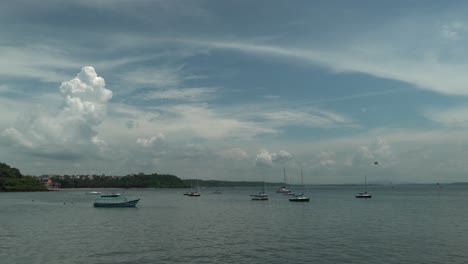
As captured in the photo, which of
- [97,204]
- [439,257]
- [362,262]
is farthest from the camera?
[97,204]

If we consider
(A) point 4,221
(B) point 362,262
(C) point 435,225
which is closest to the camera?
(B) point 362,262

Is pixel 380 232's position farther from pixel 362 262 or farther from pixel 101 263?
pixel 101 263

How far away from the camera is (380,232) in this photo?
6750 cm

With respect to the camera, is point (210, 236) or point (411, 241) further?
point (210, 236)

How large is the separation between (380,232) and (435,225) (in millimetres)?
17558

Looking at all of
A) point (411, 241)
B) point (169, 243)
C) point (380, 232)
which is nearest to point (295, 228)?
point (380, 232)

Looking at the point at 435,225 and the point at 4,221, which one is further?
the point at 4,221

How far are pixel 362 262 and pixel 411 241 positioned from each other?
17.6 meters

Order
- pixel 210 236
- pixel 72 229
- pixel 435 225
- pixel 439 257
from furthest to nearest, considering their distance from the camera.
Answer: pixel 435 225 < pixel 72 229 < pixel 210 236 < pixel 439 257

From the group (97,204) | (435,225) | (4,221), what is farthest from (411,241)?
(97,204)

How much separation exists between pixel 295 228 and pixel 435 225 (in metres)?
27.1

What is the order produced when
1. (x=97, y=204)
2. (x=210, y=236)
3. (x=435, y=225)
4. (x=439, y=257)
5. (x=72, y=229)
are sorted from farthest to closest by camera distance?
(x=97, y=204) → (x=435, y=225) → (x=72, y=229) → (x=210, y=236) → (x=439, y=257)

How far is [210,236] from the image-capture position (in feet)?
209

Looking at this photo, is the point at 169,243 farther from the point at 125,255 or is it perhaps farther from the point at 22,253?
the point at 22,253
